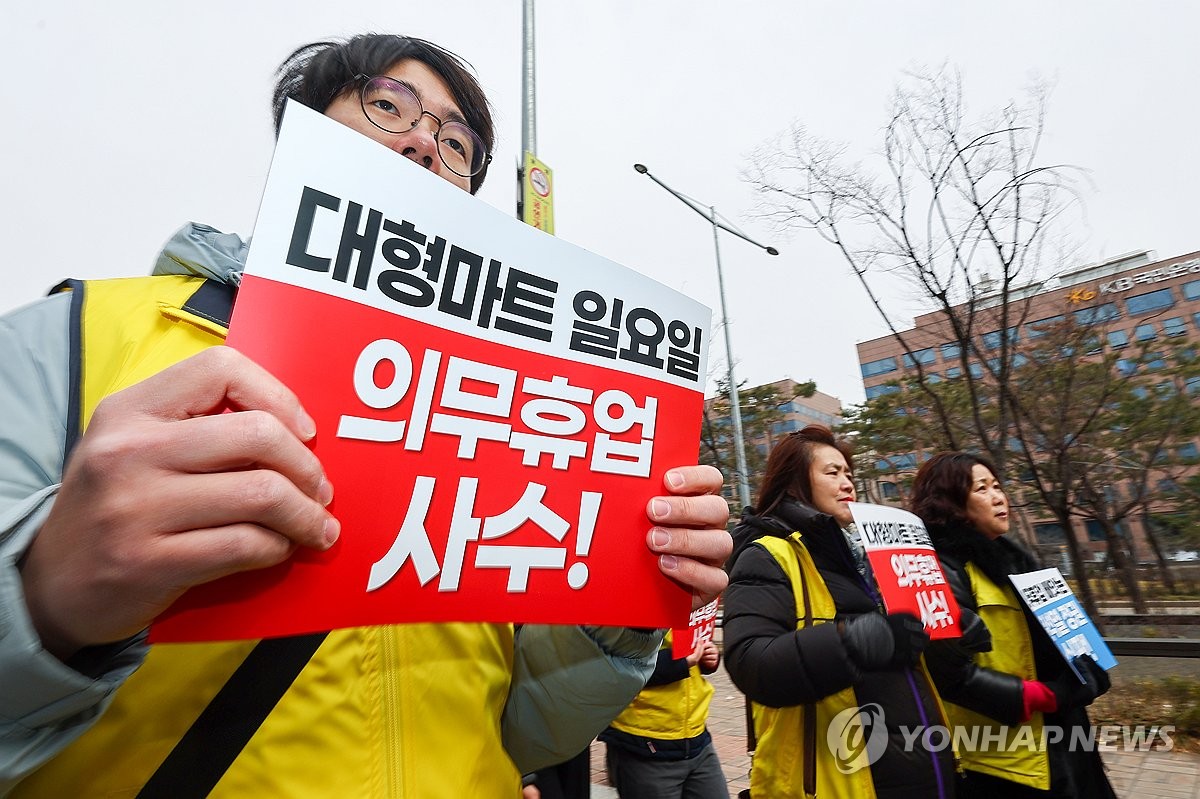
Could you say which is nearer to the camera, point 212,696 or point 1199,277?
point 212,696

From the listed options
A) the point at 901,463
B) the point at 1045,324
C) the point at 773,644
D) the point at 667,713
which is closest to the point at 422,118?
the point at 773,644

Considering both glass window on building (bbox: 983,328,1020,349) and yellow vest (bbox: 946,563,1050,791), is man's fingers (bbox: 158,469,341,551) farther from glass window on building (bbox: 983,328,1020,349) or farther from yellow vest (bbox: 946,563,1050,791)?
glass window on building (bbox: 983,328,1020,349)

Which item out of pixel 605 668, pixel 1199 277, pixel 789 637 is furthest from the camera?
pixel 1199 277

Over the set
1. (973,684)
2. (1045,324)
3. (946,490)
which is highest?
(1045,324)

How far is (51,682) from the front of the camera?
1.82 ft

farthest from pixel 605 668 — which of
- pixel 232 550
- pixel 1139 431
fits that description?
pixel 1139 431

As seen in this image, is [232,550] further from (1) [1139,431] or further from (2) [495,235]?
(1) [1139,431]

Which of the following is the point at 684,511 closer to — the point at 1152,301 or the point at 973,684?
the point at 973,684

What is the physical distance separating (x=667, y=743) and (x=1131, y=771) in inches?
174

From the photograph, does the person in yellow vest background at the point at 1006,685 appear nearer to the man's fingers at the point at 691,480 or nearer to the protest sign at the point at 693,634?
the protest sign at the point at 693,634

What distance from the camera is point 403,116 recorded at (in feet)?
4.22

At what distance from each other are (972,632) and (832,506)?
73 centimetres

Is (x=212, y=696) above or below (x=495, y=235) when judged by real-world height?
below

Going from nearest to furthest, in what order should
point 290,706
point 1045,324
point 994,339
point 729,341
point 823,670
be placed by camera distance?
1. point 290,706
2. point 823,670
3. point 994,339
4. point 1045,324
5. point 729,341
